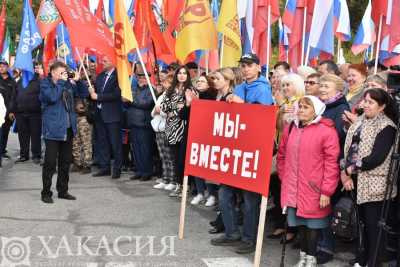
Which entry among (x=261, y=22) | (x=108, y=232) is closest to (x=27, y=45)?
(x=261, y=22)

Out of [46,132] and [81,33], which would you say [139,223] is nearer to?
[46,132]

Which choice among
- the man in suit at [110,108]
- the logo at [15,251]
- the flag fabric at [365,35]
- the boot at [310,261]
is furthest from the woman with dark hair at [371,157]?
the flag fabric at [365,35]

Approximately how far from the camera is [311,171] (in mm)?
4977

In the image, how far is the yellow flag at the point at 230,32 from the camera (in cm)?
837

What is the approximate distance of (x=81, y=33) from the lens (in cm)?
814

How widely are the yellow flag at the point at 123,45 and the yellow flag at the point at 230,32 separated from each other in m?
1.38

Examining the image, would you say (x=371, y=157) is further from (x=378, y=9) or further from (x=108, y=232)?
(x=378, y=9)

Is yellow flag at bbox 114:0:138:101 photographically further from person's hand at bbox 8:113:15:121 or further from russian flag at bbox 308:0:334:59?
person's hand at bbox 8:113:15:121

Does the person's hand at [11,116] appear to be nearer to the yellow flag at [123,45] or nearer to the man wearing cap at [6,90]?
the man wearing cap at [6,90]

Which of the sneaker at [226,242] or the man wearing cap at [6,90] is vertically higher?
the man wearing cap at [6,90]

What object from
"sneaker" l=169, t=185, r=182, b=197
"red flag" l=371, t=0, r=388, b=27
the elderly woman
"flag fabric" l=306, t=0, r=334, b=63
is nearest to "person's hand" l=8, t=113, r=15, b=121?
"sneaker" l=169, t=185, r=182, b=197

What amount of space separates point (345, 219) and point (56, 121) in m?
4.29

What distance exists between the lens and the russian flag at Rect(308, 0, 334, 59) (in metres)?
8.70

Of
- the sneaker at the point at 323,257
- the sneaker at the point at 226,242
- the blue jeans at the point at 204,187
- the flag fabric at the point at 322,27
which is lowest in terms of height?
the sneaker at the point at 226,242
